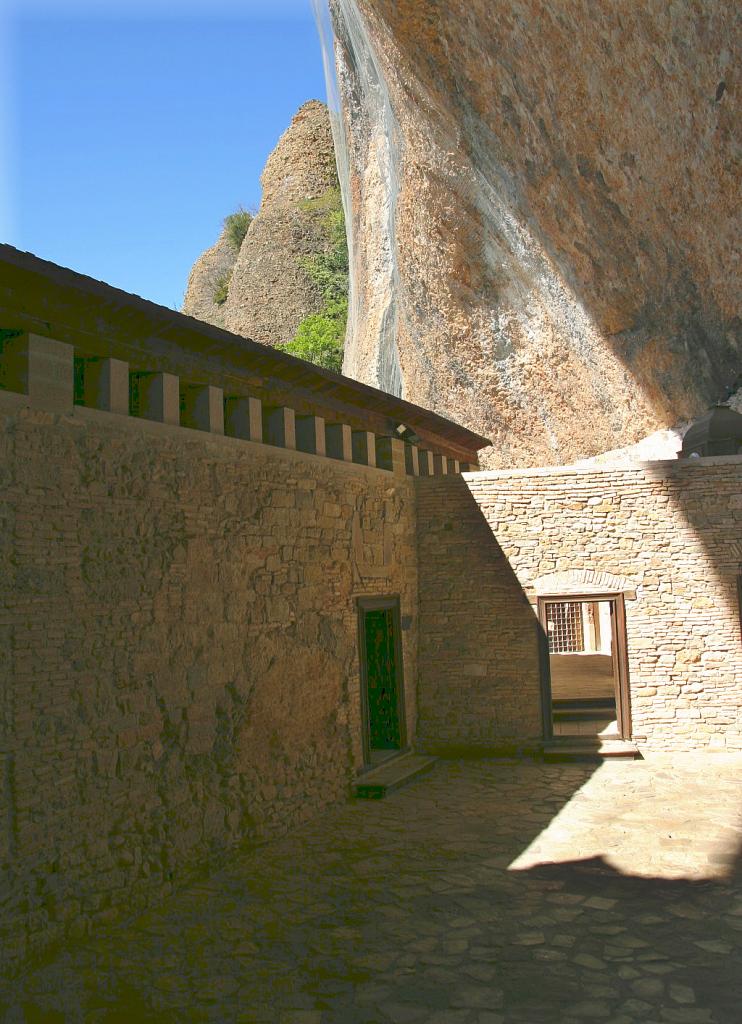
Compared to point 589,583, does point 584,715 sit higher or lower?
lower

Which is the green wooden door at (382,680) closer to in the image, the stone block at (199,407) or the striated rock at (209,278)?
the stone block at (199,407)

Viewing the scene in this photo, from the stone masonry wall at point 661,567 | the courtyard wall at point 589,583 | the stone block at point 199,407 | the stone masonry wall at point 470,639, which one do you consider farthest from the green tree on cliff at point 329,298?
the stone block at point 199,407

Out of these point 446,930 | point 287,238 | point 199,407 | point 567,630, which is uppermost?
point 287,238

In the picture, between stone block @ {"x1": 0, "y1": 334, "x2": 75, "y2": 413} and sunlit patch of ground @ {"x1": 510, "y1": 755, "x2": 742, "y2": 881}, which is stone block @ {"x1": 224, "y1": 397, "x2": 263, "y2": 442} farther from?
sunlit patch of ground @ {"x1": 510, "y1": 755, "x2": 742, "y2": 881}

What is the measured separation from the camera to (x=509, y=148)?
13.0m

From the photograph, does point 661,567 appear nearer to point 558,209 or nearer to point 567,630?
point 558,209

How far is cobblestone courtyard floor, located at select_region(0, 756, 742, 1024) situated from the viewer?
14.4 ft

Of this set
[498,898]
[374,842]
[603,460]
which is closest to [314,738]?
[374,842]

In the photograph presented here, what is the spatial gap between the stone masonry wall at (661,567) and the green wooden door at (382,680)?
1.19 metres

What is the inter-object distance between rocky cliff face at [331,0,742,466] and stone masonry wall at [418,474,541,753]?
5.00m

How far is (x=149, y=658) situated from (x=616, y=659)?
608 cm

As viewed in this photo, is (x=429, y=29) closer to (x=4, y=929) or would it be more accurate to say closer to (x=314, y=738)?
(x=314, y=738)

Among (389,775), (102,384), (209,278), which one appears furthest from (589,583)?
(209,278)

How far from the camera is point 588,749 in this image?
10.0m
